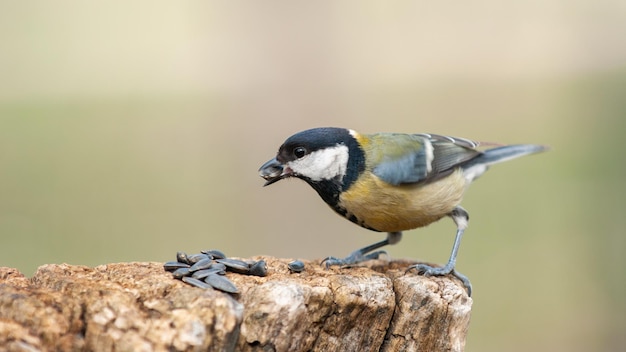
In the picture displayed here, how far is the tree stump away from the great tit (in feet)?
1.16

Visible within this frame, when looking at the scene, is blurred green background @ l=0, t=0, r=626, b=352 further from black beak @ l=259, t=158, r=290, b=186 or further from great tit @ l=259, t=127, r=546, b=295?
black beak @ l=259, t=158, r=290, b=186

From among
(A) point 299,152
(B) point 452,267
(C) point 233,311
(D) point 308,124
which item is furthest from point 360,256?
(D) point 308,124

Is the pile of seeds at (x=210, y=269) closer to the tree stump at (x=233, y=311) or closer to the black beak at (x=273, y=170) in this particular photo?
the tree stump at (x=233, y=311)

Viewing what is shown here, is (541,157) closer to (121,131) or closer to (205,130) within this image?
(205,130)

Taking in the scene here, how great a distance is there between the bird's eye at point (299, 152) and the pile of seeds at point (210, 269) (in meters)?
0.52

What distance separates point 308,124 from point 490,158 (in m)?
2.35

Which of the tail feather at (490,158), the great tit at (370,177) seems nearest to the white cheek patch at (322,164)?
the great tit at (370,177)

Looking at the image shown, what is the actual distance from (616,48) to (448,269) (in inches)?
155

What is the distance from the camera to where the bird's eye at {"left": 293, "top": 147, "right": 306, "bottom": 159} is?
7.89ft

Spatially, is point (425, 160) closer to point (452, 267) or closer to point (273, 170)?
point (452, 267)

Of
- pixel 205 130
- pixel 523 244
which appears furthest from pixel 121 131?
pixel 523 244

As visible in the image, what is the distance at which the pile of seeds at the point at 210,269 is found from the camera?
1694mm

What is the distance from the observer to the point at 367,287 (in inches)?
74.2

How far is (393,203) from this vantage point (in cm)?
246
